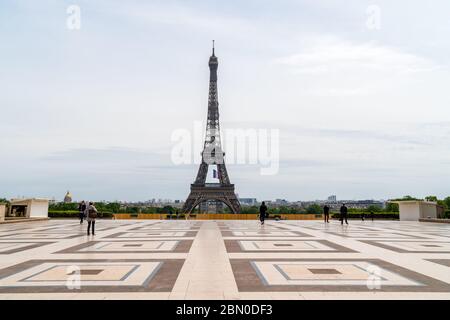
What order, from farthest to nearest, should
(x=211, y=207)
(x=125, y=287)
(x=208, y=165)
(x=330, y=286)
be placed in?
(x=211, y=207)
(x=208, y=165)
(x=330, y=286)
(x=125, y=287)

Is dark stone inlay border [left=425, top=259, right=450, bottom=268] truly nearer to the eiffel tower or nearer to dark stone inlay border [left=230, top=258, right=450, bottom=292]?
dark stone inlay border [left=230, top=258, right=450, bottom=292]

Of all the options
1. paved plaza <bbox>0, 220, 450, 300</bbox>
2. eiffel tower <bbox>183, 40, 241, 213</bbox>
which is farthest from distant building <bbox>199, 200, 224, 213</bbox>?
paved plaza <bbox>0, 220, 450, 300</bbox>

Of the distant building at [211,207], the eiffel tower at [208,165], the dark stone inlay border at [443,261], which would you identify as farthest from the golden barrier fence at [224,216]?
the distant building at [211,207]

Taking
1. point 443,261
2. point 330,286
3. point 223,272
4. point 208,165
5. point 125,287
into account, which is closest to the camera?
point 125,287

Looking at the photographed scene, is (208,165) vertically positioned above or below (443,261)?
above

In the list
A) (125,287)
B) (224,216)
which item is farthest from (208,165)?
(125,287)

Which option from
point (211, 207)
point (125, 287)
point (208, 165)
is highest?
point (208, 165)

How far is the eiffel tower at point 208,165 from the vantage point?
237 feet

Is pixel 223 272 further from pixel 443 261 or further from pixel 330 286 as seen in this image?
pixel 443 261

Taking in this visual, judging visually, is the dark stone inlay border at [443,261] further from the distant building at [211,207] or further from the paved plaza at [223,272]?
the distant building at [211,207]

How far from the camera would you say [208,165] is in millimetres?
78688
